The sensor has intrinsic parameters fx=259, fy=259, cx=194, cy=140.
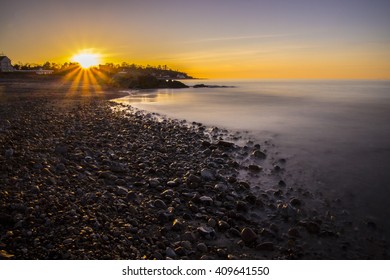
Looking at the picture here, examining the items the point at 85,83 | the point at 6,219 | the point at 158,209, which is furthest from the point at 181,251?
the point at 85,83

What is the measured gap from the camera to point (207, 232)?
13.7 feet

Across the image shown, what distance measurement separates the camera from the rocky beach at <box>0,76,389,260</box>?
12.2 ft

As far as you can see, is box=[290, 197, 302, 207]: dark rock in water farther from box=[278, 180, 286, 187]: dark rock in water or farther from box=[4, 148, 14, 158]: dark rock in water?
box=[4, 148, 14, 158]: dark rock in water

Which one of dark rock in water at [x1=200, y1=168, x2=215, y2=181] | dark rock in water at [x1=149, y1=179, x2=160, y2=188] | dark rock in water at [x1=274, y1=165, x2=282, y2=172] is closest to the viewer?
dark rock in water at [x1=149, y1=179, x2=160, y2=188]

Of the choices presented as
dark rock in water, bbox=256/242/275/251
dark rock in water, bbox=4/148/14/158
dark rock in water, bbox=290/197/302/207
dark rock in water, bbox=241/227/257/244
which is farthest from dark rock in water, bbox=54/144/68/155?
dark rock in water, bbox=290/197/302/207

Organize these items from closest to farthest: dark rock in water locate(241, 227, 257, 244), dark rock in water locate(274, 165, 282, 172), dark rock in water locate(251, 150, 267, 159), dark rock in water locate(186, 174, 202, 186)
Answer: dark rock in water locate(241, 227, 257, 244) < dark rock in water locate(186, 174, 202, 186) < dark rock in water locate(274, 165, 282, 172) < dark rock in water locate(251, 150, 267, 159)

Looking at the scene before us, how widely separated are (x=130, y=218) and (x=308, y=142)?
29.5ft

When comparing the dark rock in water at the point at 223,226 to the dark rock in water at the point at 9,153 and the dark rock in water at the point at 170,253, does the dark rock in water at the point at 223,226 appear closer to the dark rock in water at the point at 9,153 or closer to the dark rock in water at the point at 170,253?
the dark rock in water at the point at 170,253

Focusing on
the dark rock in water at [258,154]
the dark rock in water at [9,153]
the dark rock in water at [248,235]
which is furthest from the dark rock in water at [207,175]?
the dark rock in water at [9,153]

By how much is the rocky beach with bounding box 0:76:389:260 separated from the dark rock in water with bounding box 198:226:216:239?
0.8 inches

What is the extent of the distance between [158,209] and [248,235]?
5.61ft

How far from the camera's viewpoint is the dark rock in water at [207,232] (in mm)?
4145

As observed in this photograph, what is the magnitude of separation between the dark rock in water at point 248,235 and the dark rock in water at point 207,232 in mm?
482
